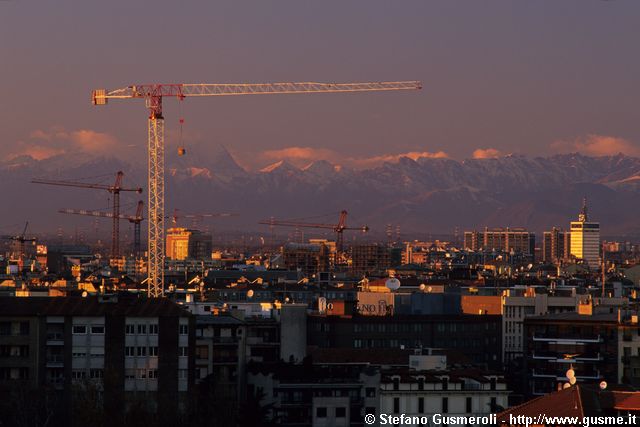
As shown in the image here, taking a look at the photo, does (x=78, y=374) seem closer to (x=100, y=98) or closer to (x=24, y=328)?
(x=24, y=328)

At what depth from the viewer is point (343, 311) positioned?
103 meters

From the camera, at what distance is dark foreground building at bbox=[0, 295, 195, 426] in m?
63.1

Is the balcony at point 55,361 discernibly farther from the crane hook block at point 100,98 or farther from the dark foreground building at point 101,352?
the crane hook block at point 100,98

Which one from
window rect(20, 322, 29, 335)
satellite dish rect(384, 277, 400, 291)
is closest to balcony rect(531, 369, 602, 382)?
window rect(20, 322, 29, 335)

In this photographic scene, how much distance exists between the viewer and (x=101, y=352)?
6456 centimetres

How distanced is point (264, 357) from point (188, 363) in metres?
11.7

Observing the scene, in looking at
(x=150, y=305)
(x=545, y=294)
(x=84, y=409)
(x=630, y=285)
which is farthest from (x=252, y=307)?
(x=630, y=285)

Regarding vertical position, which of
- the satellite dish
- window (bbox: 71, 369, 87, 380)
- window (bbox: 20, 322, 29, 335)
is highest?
window (bbox: 20, 322, 29, 335)

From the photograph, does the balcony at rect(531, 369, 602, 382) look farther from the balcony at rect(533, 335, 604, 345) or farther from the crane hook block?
the crane hook block

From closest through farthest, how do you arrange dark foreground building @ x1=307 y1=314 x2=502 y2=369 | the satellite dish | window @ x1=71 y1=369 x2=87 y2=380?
window @ x1=71 y1=369 x2=87 y2=380, dark foreground building @ x1=307 y1=314 x2=502 y2=369, the satellite dish

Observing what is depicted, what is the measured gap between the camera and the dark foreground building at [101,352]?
63062 millimetres

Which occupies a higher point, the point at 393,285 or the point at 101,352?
the point at 393,285

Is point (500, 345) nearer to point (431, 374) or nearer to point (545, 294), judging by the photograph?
point (545, 294)

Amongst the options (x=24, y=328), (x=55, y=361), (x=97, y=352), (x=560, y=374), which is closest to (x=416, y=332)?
(x=560, y=374)
